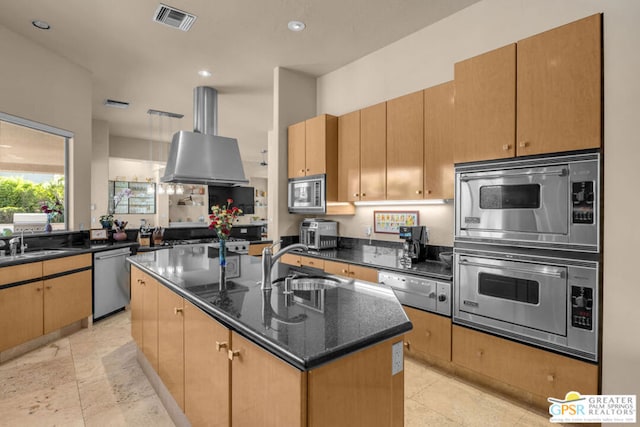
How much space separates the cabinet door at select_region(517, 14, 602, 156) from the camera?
188 cm

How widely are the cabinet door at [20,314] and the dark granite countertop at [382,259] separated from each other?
2655mm

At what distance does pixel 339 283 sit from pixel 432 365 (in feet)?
4.83

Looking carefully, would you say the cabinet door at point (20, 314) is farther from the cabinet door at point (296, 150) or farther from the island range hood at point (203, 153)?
the cabinet door at point (296, 150)

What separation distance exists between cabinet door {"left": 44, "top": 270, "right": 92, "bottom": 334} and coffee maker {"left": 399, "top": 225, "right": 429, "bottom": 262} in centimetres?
355

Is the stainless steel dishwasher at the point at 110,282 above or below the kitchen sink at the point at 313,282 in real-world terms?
below

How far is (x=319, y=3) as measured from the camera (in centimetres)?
286

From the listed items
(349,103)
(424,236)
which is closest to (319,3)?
(349,103)

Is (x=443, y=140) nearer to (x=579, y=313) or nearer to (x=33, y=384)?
(x=579, y=313)

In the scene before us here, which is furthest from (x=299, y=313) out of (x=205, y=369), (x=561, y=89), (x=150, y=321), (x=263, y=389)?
(x=561, y=89)

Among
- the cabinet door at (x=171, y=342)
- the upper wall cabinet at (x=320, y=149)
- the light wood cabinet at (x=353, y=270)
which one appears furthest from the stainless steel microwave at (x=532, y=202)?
the cabinet door at (x=171, y=342)

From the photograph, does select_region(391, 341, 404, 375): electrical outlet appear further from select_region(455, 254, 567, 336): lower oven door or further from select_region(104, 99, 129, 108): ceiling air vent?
select_region(104, 99, 129, 108): ceiling air vent

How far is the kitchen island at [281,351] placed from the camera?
1.01 meters

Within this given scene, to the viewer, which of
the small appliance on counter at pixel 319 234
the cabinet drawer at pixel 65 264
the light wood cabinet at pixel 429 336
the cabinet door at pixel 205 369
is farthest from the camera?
the small appliance on counter at pixel 319 234

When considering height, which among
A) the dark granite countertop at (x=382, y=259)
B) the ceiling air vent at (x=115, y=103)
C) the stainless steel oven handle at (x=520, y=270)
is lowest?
the dark granite countertop at (x=382, y=259)
